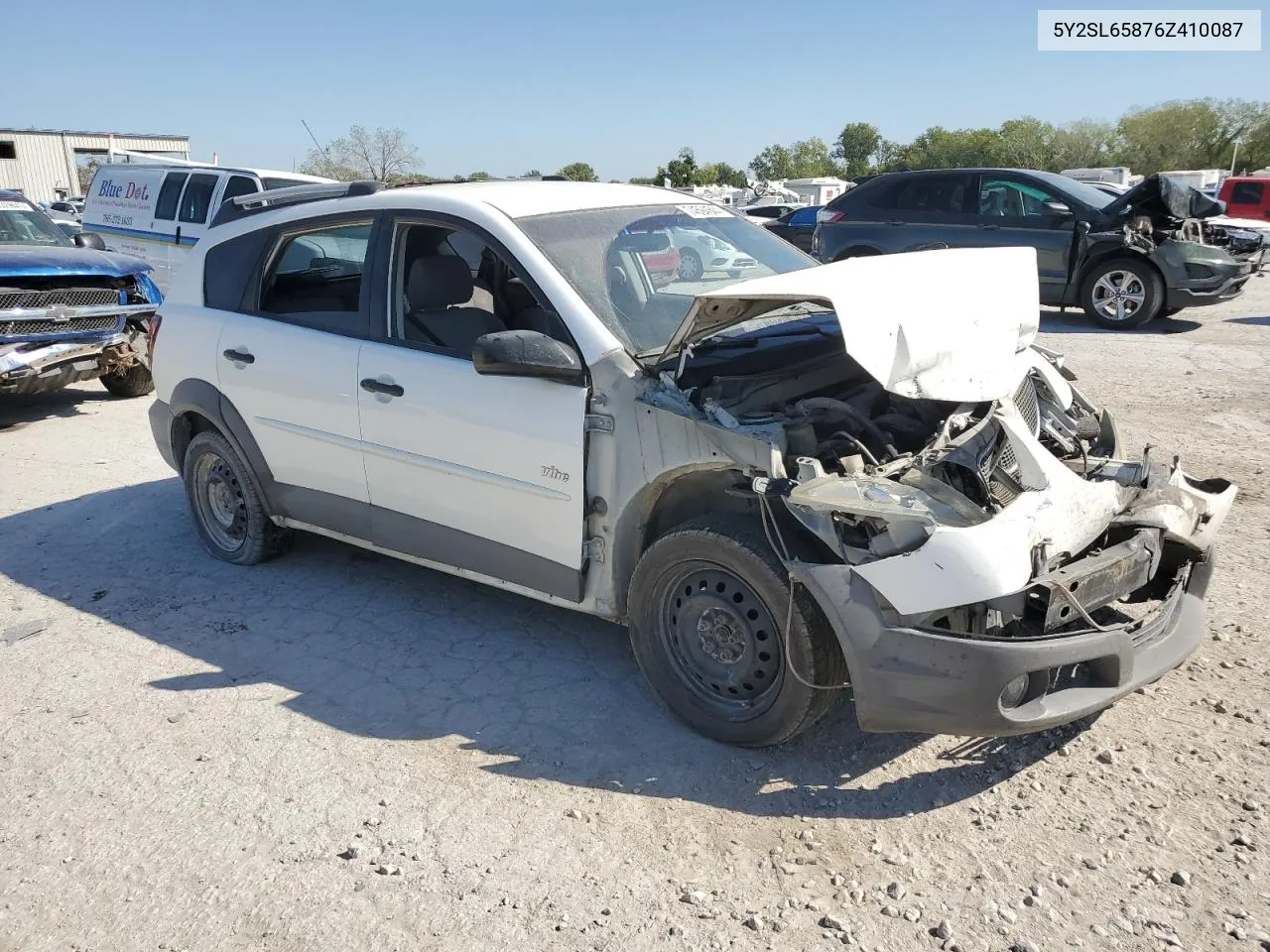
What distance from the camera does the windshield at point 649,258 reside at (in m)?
3.84

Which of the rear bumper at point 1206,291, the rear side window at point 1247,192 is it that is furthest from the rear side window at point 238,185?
the rear side window at point 1247,192

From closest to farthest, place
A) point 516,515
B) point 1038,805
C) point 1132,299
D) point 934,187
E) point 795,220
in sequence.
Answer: point 1038,805, point 516,515, point 1132,299, point 934,187, point 795,220

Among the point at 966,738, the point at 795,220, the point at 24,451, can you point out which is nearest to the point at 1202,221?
the point at 795,220

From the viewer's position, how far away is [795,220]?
20.7 metres

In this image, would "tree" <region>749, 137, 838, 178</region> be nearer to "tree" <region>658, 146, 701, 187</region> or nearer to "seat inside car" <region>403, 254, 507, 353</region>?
"tree" <region>658, 146, 701, 187</region>

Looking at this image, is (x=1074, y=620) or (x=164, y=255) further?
(x=164, y=255)

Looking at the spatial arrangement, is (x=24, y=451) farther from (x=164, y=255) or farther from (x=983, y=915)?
(x=983, y=915)

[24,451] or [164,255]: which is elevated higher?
[164,255]

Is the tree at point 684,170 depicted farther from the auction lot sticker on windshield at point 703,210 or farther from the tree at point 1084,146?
the auction lot sticker on windshield at point 703,210

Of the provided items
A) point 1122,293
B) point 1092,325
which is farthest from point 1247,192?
point 1122,293

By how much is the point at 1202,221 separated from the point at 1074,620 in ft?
36.5

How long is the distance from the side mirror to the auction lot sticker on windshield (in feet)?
4.55

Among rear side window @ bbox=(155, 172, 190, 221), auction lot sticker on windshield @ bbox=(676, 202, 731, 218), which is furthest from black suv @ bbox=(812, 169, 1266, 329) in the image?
rear side window @ bbox=(155, 172, 190, 221)

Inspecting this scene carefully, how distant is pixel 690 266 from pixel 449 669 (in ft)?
6.65
